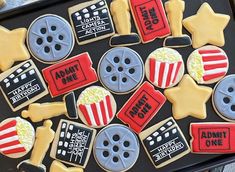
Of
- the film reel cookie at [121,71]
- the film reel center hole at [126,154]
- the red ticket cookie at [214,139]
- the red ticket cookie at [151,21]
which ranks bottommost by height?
the red ticket cookie at [214,139]

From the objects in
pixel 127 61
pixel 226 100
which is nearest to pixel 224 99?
pixel 226 100

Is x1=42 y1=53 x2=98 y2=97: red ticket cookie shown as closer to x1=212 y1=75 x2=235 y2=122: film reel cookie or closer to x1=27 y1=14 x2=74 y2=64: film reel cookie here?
x1=27 y1=14 x2=74 y2=64: film reel cookie

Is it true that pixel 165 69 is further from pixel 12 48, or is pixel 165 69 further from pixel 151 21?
pixel 12 48

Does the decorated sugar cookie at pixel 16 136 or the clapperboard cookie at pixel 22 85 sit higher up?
the clapperboard cookie at pixel 22 85

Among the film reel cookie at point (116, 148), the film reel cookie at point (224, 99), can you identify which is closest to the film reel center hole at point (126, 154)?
the film reel cookie at point (116, 148)

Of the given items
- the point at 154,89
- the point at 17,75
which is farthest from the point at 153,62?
the point at 17,75

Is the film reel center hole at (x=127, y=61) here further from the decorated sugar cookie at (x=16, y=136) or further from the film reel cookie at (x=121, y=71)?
the decorated sugar cookie at (x=16, y=136)
